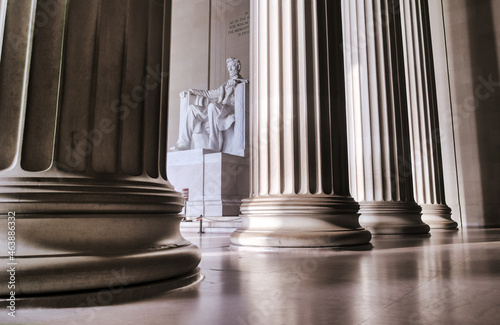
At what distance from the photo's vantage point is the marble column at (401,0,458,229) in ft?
44.4

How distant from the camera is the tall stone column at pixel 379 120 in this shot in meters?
10.9

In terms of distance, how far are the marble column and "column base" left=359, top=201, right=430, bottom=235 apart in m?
2.90

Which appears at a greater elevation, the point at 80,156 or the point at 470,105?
the point at 470,105

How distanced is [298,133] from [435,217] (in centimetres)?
814

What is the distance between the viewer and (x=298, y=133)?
7641 mm

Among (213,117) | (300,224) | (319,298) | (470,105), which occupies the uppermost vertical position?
(213,117)

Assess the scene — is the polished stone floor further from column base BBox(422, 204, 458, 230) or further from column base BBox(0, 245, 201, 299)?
column base BBox(422, 204, 458, 230)

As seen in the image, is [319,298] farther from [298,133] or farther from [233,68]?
[233,68]

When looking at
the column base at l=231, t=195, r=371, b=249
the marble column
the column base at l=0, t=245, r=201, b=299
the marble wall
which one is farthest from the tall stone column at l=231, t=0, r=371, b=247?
the marble wall

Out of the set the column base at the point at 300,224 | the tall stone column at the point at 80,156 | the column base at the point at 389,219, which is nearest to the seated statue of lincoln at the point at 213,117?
the column base at the point at 389,219

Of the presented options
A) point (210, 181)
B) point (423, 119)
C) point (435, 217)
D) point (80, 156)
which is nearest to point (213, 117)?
point (210, 181)

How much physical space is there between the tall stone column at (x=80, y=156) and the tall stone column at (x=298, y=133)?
11.2 ft

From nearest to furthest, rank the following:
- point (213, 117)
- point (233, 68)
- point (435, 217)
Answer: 1. point (435, 217)
2. point (213, 117)
3. point (233, 68)

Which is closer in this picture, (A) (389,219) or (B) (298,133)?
(B) (298,133)
